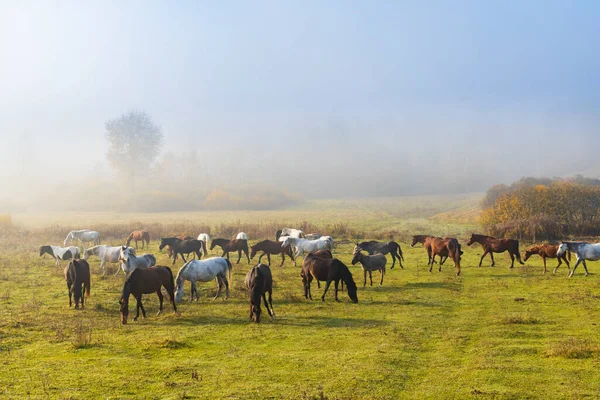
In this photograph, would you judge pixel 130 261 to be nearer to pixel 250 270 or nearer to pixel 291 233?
pixel 250 270

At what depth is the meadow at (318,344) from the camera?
29.2 ft

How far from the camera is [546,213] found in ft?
135

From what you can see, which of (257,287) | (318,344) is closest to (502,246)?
(257,287)

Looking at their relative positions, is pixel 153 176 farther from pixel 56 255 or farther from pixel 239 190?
pixel 56 255

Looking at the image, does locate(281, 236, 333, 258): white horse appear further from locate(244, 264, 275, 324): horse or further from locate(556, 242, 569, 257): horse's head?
locate(556, 242, 569, 257): horse's head

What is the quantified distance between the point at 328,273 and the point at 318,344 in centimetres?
565

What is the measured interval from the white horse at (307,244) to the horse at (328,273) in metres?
7.61

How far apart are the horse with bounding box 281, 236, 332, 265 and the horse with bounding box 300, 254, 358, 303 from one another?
7.62 meters

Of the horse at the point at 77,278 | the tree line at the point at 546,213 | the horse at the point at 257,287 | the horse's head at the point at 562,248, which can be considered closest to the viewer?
the horse at the point at 257,287

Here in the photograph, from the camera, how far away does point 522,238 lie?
127 feet

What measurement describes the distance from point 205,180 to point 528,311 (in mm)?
108171

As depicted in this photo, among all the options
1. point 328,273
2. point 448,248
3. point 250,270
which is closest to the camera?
point 250,270

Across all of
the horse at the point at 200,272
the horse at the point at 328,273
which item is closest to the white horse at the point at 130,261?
the horse at the point at 200,272

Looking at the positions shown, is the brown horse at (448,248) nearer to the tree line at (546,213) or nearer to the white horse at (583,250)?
the white horse at (583,250)
